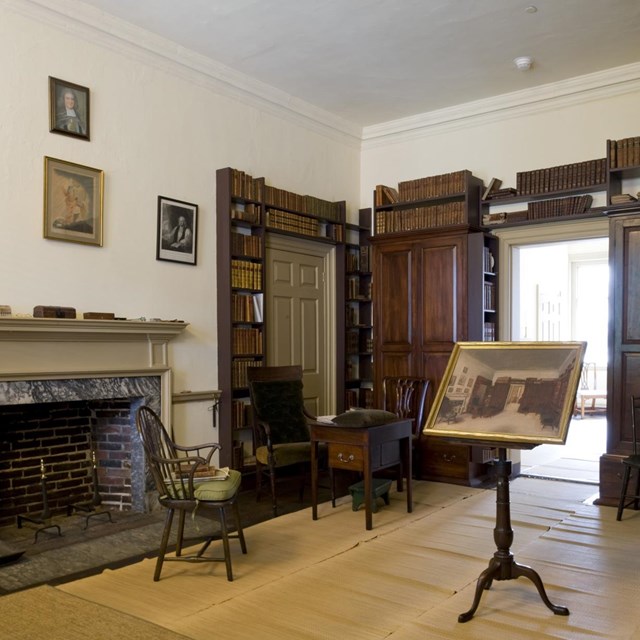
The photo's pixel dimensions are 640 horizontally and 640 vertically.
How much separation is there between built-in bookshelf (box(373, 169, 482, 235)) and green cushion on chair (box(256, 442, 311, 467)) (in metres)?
2.74

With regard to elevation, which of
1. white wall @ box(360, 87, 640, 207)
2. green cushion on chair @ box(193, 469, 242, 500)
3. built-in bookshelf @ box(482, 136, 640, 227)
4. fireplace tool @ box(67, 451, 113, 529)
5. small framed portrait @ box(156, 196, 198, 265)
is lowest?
fireplace tool @ box(67, 451, 113, 529)

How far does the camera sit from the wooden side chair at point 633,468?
16.7 ft

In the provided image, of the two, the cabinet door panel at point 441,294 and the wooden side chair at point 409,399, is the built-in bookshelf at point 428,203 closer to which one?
the cabinet door panel at point 441,294

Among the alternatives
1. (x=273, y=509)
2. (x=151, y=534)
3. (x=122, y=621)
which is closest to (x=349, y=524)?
(x=273, y=509)

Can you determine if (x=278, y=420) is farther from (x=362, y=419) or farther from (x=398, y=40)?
(x=398, y=40)

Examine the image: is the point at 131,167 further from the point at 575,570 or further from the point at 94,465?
the point at 575,570

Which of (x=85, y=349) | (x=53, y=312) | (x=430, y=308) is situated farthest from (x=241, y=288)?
(x=430, y=308)

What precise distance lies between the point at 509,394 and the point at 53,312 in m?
3.14

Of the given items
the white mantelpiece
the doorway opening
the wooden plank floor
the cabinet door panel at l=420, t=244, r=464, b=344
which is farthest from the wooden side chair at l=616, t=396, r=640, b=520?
the doorway opening

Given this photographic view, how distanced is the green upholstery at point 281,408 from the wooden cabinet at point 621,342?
2.71 metres

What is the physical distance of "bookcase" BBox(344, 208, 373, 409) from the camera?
7.59 meters

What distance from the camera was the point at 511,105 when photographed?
6863 millimetres

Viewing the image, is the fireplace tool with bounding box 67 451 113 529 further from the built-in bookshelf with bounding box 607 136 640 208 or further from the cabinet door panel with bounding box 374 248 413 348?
the built-in bookshelf with bounding box 607 136 640 208

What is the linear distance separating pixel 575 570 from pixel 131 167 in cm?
442
